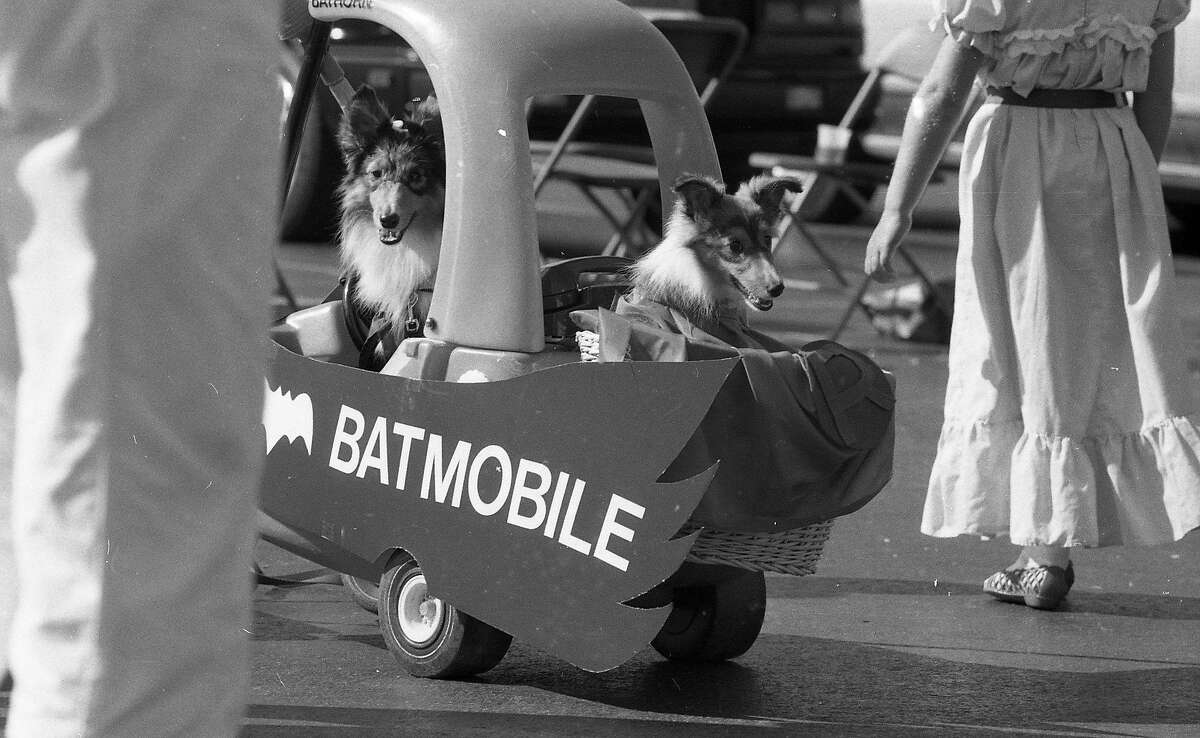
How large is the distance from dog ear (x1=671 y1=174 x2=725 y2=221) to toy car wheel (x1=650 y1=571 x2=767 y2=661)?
2.38 feet

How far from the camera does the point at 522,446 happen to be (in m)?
2.91

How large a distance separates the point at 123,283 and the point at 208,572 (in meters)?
0.27

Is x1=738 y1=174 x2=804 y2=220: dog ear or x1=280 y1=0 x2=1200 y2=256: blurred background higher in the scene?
x1=738 y1=174 x2=804 y2=220: dog ear

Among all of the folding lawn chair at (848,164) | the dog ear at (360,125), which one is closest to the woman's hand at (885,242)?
the dog ear at (360,125)

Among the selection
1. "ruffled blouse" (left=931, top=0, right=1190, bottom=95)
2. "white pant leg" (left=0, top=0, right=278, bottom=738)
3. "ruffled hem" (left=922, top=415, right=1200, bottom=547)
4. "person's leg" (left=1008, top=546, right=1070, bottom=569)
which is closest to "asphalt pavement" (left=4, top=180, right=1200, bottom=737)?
"person's leg" (left=1008, top=546, right=1070, bottom=569)

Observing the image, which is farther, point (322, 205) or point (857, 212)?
point (857, 212)

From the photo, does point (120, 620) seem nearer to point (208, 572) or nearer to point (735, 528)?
point (208, 572)

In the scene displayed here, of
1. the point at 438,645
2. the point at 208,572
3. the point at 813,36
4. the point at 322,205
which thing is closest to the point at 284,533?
the point at 438,645

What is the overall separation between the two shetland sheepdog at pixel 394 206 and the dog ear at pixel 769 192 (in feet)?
2.22

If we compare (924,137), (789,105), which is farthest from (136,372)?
(789,105)

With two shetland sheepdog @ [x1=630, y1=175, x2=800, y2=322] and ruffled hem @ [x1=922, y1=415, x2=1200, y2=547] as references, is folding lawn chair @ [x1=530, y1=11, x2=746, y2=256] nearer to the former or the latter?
ruffled hem @ [x1=922, y1=415, x2=1200, y2=547]

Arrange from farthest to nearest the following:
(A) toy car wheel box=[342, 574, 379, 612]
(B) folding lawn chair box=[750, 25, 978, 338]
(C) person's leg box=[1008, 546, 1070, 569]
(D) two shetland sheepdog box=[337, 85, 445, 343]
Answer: (B) folding lawn chair box=[750, 25, 978, 338] < (C) person's leg box=[1008, 546, 1070, 569] < (A) toy car wheel box=[342, 574, 379, 612] < (D) two shetland sheepdog box=[337, 85, 445, 343]

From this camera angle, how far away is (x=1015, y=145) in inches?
A: 146

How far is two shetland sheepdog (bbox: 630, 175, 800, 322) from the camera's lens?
10.3ft
